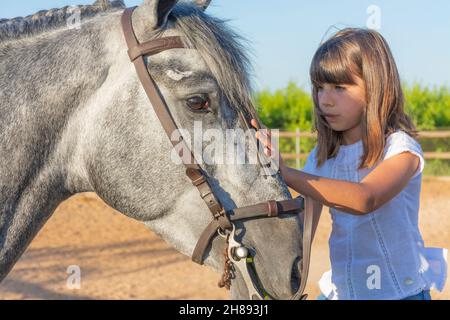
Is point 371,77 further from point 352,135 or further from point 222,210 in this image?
point 222,210

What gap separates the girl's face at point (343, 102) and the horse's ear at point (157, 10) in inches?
35.2

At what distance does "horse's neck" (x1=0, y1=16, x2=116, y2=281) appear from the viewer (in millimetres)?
2451

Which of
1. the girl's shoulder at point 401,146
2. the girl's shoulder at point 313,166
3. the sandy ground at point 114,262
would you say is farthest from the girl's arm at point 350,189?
the sandy ground at point 114,262

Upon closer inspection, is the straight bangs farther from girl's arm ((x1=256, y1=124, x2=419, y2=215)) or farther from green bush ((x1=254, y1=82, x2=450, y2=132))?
green bush ((x1=254, y1=82, x2=450, y2=132))

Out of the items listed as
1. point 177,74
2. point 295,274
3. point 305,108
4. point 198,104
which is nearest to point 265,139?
point 198,104

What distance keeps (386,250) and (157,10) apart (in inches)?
59.1

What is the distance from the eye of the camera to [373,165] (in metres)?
2.83

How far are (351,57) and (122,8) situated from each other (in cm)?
108

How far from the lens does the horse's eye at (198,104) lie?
2.34 metres

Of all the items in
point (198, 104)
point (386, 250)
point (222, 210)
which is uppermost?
point (198, 104)

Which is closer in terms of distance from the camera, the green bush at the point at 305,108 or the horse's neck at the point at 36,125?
the horse's neck at the point at 36,125

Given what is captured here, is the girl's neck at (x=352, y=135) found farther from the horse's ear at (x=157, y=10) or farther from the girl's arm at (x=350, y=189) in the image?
the horse's ear at (x=157, y=10)

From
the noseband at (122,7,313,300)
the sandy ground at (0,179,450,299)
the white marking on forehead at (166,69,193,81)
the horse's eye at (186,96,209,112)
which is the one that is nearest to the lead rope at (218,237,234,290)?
the noseband at (122,7,313,300)

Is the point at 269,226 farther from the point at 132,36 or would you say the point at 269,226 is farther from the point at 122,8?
the point at 122,8
